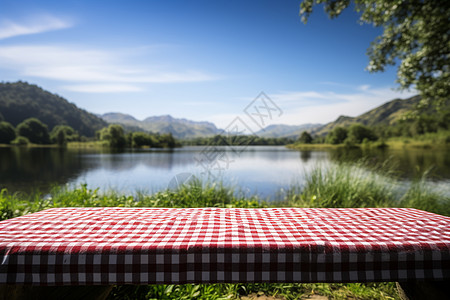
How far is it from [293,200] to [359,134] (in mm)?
29373

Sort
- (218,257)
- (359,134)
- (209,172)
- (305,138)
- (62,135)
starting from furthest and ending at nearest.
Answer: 1. (62,135)
2. (305,138)
3. (359,134)
4. (209,172)
5. (218,257)

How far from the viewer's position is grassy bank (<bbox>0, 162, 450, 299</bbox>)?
6.91 feet

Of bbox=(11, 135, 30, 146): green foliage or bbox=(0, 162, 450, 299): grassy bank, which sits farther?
bbox=(11, 135, 30, 146): green foliage

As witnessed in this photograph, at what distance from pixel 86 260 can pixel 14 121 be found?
63438mm

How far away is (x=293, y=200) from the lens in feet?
16.1

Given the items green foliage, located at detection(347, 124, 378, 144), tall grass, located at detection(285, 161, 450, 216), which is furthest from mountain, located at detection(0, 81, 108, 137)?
tall grass, located at detection(285, 161, 450, 216)

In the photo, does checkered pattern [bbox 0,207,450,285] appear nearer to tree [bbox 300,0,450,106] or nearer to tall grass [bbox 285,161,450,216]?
tall grass [bbox 285,161,450,216]

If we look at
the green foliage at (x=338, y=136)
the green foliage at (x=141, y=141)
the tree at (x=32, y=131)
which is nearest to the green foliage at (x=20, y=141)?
the tree at (x=32, y=131)

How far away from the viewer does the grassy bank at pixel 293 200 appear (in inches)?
82.9

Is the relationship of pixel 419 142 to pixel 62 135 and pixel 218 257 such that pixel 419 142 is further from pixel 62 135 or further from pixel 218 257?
pixel 62 135

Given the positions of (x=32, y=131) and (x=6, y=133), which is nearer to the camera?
(x=6, y=133)

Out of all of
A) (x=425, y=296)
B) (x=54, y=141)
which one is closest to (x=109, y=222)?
(x=425, y=296)

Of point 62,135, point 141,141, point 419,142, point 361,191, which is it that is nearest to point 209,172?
point 361,191

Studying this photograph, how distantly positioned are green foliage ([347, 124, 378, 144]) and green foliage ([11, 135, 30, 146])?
166ft
